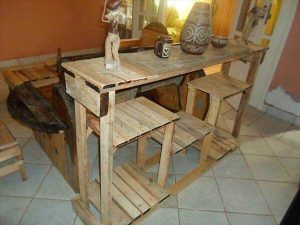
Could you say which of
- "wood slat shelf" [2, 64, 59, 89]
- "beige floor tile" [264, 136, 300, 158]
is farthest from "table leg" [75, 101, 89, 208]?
"beige floor tile" [264, 136, 300, 158]

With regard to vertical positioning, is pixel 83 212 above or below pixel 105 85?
below

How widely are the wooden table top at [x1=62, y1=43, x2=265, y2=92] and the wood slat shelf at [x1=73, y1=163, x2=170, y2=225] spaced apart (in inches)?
38.9

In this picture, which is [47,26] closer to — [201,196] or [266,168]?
[201,196]

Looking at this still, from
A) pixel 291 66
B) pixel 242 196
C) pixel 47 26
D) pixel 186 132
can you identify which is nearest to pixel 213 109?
pixel 186 132

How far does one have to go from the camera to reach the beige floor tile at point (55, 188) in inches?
83.8

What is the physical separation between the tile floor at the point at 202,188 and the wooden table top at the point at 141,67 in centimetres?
116

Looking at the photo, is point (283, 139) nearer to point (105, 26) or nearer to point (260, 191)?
point (260, 191)

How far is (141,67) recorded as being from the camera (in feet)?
5.24

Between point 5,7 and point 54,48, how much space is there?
0.92 metres

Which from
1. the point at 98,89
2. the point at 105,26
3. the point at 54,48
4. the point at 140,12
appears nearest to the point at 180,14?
the point at 140,12

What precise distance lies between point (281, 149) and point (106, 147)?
2463 mm

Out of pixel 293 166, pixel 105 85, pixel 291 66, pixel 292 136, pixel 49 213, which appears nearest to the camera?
pixel 105 85

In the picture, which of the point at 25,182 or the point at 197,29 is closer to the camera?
the point at 197,29

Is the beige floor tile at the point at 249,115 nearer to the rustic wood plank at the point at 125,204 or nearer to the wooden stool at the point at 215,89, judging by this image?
the wooden stool at the point at 215,89
